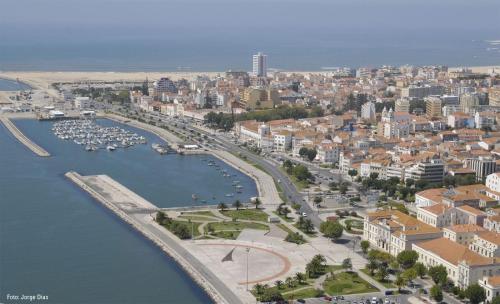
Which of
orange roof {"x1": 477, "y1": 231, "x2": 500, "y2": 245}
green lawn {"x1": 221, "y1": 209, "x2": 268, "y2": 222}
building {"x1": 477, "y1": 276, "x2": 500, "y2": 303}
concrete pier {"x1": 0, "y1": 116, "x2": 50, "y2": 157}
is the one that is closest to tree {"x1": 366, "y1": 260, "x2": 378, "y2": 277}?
building {"x1": 477, "y1": 276, "x2": 500, "y2": 303}

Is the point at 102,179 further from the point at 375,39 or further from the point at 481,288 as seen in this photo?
the point at 375,39

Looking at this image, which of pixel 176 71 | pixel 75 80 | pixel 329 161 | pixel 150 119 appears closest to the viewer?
pixel 329 161

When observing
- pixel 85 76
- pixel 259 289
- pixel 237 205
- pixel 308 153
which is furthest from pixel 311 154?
pixel 85 76

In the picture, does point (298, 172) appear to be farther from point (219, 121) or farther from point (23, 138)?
point (23, 138)

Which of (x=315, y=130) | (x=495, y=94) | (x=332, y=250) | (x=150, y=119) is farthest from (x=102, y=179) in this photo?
(x=495, y=94)

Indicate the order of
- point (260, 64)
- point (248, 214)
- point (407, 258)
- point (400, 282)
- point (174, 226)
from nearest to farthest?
point (400, 282) < point (407, 258) < point (174, 226) < point (248, 214) < point (260, 64)

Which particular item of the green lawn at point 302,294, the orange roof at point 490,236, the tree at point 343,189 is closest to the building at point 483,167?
the tree at point 343,189
